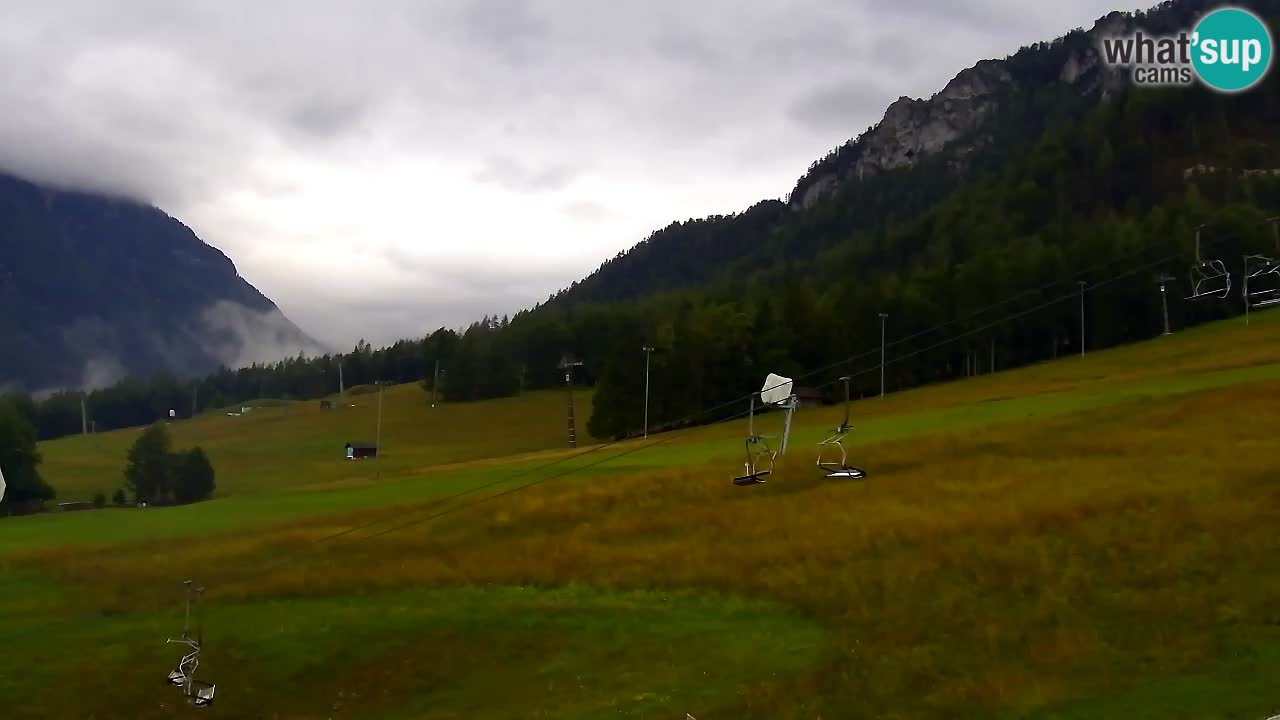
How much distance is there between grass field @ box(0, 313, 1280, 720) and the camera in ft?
76.8

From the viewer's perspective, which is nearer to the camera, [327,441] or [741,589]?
[741,589]

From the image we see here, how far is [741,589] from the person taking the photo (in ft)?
108

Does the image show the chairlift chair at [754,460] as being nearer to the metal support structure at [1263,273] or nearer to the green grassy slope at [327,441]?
the metal support structure at [1263,273]

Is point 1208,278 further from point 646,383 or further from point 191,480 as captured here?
point 191,480

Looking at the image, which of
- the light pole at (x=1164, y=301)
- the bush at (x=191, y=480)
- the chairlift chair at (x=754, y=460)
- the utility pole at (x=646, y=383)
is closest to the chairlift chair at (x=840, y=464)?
the chairlift chair at (x=754, y=460)

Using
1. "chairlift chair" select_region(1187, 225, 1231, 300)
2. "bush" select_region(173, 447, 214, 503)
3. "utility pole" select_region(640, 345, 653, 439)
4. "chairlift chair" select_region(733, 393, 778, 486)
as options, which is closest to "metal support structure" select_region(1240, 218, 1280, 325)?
"chairlift chair" select_region(1187, 225, 1231, 300)

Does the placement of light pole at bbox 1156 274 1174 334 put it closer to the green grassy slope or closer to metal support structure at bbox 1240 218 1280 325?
metal support structure at bbox 1240 218 1280 325

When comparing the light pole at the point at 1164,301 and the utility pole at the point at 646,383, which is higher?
the light pole at the point at 1164,301

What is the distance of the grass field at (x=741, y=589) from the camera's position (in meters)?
23.4

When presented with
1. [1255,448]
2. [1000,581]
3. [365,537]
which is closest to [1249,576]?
[1000,581]

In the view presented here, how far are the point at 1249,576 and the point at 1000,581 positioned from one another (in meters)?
6.08

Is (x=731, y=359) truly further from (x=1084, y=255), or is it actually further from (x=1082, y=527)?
(x=1082, y=527)

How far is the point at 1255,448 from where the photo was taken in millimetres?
41438

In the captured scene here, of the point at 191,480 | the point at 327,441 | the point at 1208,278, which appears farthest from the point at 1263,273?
the point at 327,441
